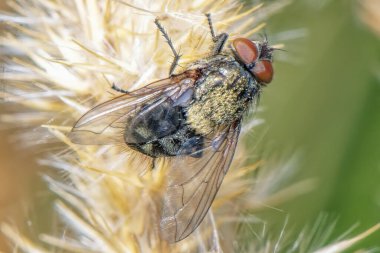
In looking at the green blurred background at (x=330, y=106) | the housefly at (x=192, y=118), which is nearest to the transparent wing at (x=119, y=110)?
the housefly at (x=192, y=118)

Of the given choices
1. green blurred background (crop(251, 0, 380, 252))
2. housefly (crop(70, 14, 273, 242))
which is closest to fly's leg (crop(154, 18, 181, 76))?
housefly (crop(70, 14, 273, 242))

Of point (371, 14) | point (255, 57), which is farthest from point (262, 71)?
point (371, 14)

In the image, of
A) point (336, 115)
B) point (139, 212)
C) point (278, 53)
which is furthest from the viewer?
point (336, 115)

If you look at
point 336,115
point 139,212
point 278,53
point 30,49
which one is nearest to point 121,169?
point 139,212

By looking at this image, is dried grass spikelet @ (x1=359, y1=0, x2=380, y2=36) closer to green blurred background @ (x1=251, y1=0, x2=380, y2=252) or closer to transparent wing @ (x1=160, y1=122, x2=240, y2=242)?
green blurred background @ (x1=251, y1=0, x2=380, y2=252)

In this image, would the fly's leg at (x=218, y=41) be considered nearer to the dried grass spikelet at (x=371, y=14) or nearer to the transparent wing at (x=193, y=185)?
the transparent wing at (x=193, y=185)

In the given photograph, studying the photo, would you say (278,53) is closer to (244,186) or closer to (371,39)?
(371,39)
